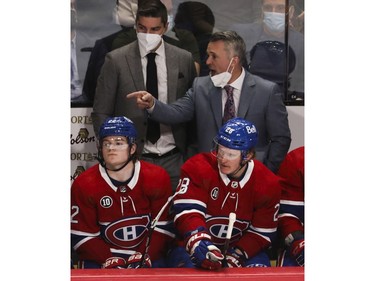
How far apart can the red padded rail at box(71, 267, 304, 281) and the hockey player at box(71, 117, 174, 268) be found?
309 millimetres

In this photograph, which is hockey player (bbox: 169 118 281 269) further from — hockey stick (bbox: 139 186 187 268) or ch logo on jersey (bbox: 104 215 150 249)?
ch logo on jersey (bbox: 104 215 150 249)

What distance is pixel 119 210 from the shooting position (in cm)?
246

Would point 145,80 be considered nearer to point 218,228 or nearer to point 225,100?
point 225,100

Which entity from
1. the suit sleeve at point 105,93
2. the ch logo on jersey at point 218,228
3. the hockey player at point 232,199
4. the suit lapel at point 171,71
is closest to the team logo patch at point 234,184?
the hockey player at point 232,199

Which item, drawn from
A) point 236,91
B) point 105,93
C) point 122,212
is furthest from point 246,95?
point 122,212

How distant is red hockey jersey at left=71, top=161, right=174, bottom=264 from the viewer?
243cm

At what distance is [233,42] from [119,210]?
67cm

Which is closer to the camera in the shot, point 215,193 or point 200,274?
point 200,274

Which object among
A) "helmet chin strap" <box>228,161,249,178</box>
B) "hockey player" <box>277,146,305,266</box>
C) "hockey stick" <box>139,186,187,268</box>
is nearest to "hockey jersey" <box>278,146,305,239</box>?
"hockey player" <box>277,146,305,266</box>
